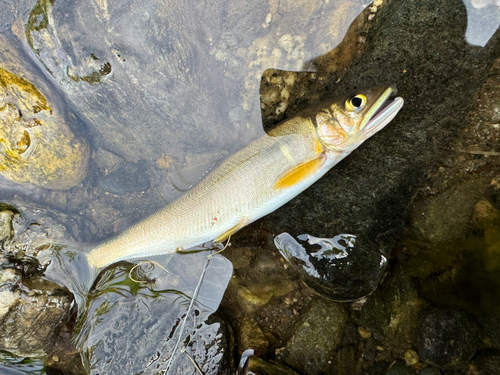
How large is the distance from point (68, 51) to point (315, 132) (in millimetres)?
2652

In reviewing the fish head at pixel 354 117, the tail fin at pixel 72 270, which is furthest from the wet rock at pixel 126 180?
the fish head at pixel 354 117

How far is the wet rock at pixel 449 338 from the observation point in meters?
2.90

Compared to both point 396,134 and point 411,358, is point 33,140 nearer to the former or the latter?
point 396,134

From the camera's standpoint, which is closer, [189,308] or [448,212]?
[448,212]

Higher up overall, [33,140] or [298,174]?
[33,140]

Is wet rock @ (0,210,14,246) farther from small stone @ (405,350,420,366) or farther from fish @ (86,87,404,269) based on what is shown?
small stone @ (405,350,420,366)

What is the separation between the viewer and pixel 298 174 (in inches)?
108

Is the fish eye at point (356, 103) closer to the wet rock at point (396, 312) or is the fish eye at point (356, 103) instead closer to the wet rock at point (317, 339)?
the wet rock at point (396, 312)

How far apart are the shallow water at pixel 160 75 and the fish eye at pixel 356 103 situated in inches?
15.8

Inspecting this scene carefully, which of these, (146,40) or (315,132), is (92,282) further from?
(315,132)

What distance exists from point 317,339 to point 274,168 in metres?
2.03

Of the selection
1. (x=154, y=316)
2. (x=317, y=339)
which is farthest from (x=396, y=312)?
(x=154, y=316)

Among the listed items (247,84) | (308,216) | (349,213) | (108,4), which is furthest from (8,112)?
(349,213)

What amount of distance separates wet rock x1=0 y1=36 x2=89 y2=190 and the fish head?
2797mm
